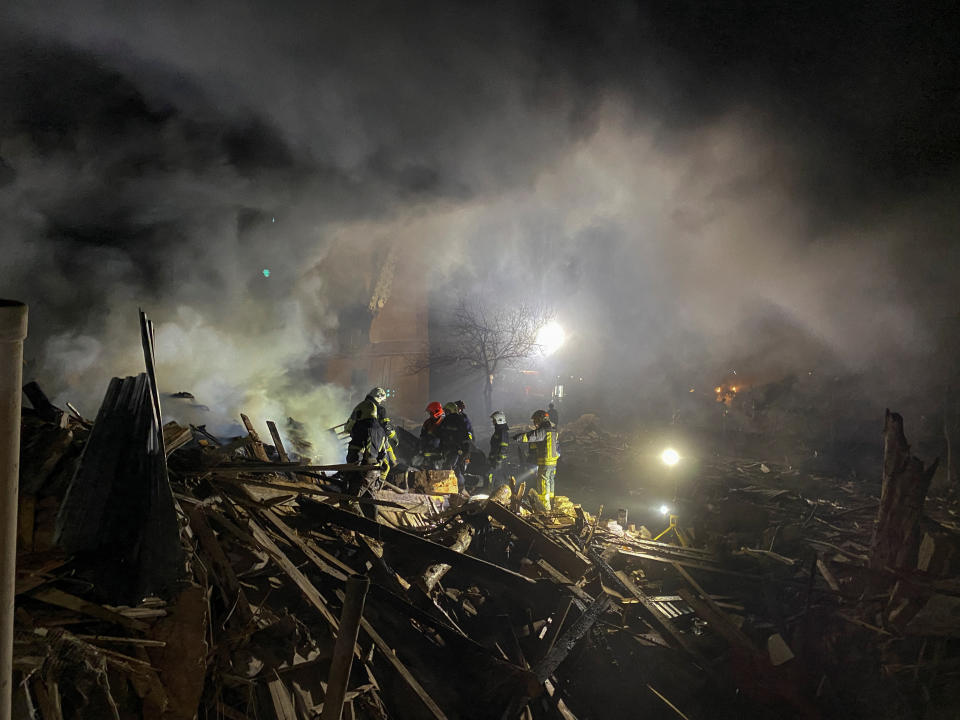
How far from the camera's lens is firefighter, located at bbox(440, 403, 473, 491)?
941 cm

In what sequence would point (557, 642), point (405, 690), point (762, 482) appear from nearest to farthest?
point (405, 690) < point (557, 642) < point (762, 482)

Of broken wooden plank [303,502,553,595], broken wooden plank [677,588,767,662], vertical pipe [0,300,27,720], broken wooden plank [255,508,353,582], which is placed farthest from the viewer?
broken wooden plank [677,588,767,662]

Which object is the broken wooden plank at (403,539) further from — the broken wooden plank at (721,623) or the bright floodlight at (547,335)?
the bright floodlight at (547,335)

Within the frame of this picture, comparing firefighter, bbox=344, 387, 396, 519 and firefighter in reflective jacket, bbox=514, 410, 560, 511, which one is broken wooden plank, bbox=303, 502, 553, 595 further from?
firefighter in reflective jacket, bbox=514, 410, 560, 511

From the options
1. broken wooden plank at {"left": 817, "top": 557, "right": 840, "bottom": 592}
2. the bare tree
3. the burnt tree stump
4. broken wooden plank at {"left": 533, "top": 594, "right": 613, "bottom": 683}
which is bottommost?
broken wooden plank at {"left": 533, "top": 594, "right": 613, "bottom": 683}

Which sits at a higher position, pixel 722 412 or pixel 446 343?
pixel 446 343

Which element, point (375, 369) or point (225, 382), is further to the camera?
point (375, 369)

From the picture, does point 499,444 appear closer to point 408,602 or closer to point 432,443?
point 432,443

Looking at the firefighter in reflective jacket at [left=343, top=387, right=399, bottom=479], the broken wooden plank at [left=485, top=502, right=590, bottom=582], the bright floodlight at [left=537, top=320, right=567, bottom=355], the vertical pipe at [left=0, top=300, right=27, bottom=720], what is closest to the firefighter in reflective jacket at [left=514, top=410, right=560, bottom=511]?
the broken wooden plank at [left=485, top=502, right=590, bottom=582]

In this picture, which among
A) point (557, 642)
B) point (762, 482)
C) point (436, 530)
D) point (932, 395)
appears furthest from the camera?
point (932, 395)

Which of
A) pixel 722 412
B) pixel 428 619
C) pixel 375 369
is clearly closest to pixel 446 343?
pixel 375 369

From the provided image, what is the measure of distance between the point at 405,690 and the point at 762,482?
13.5 meters

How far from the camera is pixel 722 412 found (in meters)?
26.6

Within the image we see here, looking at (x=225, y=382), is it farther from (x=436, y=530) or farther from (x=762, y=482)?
(x=762, y=482)
